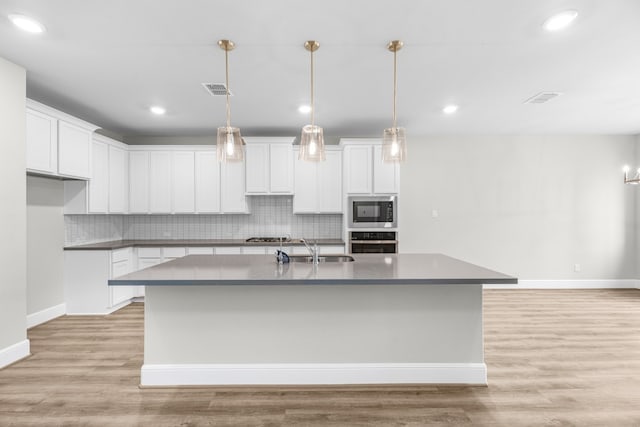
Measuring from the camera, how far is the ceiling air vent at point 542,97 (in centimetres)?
384

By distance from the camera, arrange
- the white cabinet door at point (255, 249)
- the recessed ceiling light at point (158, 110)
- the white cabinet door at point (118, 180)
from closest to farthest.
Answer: the recessed ceiling light at point (158, 110), the white cabinet door at point (118, 180), the white cabinet door at point (255, 249)

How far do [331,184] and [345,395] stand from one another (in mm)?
3363

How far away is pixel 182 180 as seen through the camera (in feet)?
17.6

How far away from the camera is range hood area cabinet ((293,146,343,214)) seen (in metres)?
5.36

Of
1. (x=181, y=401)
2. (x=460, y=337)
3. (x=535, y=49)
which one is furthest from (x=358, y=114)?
(x=181, y=401)

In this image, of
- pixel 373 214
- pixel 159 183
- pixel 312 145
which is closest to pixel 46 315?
pixel 159 183

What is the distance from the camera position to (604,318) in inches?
169

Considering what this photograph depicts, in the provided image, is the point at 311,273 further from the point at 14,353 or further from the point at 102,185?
the point at 102,185

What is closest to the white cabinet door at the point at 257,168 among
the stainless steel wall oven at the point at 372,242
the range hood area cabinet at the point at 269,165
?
the range hood area cabinet at the point at 269,165

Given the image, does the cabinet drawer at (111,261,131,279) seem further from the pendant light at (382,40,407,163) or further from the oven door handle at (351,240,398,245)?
the pendant light at (382,40,407,163)

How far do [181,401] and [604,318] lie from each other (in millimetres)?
4776

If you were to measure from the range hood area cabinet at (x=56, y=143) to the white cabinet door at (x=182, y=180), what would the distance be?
1164 millimetres

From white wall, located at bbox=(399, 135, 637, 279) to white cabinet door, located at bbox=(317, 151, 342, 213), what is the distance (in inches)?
48.0

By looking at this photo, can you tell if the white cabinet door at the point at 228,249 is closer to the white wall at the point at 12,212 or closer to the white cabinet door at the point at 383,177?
the white cabinet door at the point at 383,177
